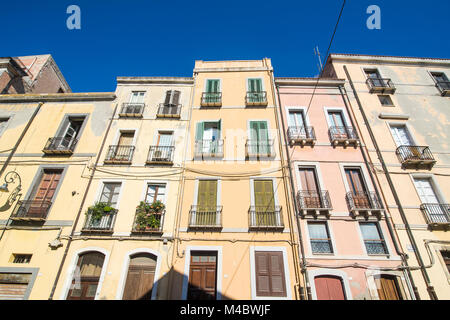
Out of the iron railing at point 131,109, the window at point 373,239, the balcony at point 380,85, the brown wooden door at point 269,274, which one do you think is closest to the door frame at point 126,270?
the brown wooden door at point 269,274

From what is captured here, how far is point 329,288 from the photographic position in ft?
29.8

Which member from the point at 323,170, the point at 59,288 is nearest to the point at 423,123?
the point at 323,170

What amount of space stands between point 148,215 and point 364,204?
35.4ft

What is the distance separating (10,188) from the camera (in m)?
11.3

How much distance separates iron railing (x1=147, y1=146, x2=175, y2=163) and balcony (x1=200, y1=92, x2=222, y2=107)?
12.6ft

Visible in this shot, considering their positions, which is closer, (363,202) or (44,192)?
(363,202)

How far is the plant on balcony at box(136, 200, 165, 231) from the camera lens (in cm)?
1009

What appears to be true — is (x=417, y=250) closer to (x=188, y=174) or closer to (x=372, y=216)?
(x=372, y=216)

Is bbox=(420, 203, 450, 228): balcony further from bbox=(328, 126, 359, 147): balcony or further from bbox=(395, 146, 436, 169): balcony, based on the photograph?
bbox=(328, 126, 359, 147): balcony

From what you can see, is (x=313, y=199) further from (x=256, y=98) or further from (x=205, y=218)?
(x=256, y=98)

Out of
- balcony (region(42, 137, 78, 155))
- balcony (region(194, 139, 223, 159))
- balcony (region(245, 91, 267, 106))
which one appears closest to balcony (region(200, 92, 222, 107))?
balcony (region(245, 91, 267, 106))

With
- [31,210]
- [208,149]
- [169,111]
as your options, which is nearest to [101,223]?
[31,210]
